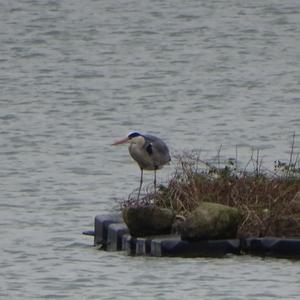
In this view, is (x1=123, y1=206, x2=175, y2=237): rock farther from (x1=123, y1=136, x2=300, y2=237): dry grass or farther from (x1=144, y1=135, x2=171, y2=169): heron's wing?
(x1=144, y1=135, x2=171, y2=169): heron's wing

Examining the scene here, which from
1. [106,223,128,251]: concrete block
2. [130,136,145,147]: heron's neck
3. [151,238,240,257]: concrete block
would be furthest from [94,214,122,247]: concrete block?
[151,238,240,257]: concrete block

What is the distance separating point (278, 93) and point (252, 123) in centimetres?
497

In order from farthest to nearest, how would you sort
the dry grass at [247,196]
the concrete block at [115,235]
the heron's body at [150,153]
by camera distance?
1. the heron's body at [150,153]
2. the concrete block at [115,235]
3. the dry grass at [247,196]

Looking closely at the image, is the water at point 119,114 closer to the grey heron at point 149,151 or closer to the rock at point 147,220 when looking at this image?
the rock at point 147,220

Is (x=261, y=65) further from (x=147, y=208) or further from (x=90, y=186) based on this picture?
(x=147, y=208)

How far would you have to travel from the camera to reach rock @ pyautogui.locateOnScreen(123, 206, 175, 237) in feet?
66.3

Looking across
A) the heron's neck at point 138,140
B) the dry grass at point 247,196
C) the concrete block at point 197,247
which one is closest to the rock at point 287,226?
the dry grass at point 247,196

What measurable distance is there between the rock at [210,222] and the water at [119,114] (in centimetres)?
28

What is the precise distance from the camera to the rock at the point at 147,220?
20219 mm

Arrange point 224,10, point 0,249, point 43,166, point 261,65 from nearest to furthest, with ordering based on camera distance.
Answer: point 0,249
point 43,166
point 261,65
point 224,10

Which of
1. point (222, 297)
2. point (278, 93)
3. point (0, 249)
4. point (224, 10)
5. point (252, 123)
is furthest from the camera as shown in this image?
point (224, 10)

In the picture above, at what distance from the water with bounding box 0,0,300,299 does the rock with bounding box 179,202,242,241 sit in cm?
28

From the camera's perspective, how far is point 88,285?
19.5m

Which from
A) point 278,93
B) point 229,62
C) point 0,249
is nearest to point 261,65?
point 229,62
